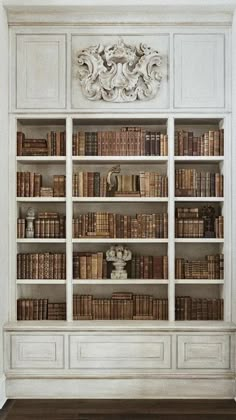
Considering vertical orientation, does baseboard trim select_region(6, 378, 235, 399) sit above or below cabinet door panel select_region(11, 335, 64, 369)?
below

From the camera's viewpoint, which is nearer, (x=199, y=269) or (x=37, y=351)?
(x=37, y=351)

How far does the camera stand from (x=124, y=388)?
5.27m

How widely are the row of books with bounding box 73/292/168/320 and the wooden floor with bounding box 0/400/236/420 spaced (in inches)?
27.6

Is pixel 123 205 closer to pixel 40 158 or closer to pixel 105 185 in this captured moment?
pixel 105 185

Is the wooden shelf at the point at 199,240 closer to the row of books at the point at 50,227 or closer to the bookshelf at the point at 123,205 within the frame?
the bookshelf at the point at 123,205

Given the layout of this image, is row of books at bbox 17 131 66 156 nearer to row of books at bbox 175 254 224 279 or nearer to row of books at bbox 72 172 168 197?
row of books at bbox 72 172 168 197

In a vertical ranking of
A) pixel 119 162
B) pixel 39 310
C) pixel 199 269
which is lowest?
pixel 39 310

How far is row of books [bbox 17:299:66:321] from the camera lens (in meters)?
5.50

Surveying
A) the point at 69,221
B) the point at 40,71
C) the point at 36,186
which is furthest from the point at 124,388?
the point at 40,71

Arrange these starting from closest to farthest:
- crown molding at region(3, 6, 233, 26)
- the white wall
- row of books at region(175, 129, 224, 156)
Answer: the white wall, crown molding at region(3, 6, 233, 26), row of books at region(175, 129, 224, 156)

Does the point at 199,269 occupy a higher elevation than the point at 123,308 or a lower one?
higher

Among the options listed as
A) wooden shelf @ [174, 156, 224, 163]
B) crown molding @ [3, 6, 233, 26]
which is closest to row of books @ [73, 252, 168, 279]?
wooden shelf @ [174, 156, 224, 163]

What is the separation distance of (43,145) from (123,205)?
876mm

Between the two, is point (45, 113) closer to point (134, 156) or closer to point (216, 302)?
point (134, 156)
